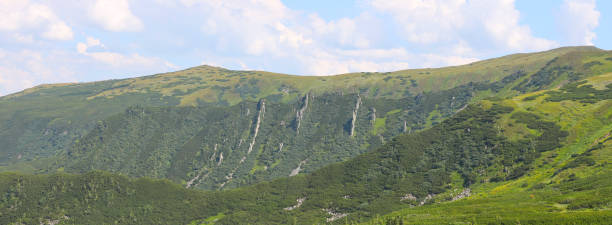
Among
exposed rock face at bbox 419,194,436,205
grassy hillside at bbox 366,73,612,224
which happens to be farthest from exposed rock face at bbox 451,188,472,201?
exposed rock face at bbox 419,194,436,205

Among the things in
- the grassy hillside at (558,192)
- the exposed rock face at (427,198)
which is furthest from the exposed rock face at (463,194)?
the exposed rock face at (427,198)

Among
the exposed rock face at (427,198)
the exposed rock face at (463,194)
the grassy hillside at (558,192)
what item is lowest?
the exposed rock face at (427,198)

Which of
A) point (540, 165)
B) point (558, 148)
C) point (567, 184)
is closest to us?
point (567, 184)

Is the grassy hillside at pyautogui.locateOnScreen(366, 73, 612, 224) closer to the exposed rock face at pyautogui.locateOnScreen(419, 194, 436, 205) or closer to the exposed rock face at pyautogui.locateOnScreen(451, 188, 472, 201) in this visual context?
the exposed rock face at pyautogui.locateOnScreen(451, 188, 472, 201)

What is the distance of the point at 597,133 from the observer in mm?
165000

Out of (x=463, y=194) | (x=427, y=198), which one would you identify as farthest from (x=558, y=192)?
(x=427, y=198)

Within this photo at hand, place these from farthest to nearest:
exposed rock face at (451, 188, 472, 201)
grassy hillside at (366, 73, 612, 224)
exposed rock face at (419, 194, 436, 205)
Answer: exposed rock face at (419, 194, 436, 205)
exposed rock face at (451, 188, 472, 201)
grassy hillside at (366, 73, 612, 224)

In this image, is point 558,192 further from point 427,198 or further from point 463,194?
point 427,198

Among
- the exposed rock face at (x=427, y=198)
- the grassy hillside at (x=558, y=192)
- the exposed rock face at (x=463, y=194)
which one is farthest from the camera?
the exposed rock face at (x=427, y=198)

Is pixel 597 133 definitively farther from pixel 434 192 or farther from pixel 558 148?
pixel 434 192

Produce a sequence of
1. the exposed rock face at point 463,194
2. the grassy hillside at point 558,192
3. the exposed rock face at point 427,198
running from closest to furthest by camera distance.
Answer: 1. the grassy hillside at point 558,192
2. the exposed rock face at point 463,194
3. the exposed rock face at point 427,198

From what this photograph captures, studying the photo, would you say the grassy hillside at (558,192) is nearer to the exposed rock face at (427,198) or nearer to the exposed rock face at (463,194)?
the exposed rock face at (463,194)

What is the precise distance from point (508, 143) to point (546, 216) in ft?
381

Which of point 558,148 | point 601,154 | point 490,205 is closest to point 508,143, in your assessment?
point 558,148
